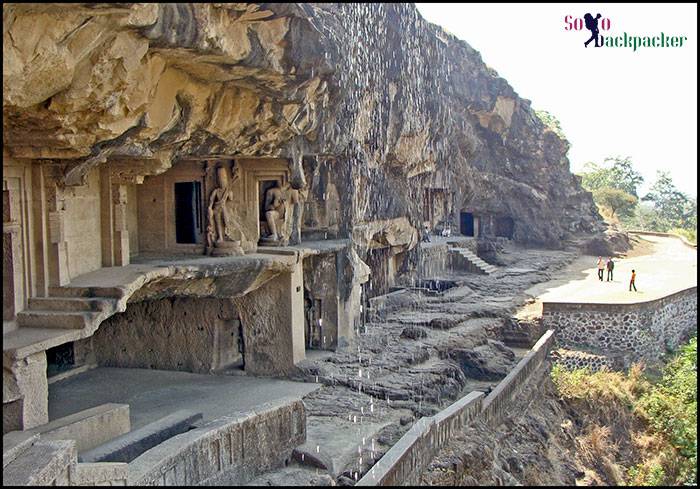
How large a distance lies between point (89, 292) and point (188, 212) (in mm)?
3938

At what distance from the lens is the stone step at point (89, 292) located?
376 inches

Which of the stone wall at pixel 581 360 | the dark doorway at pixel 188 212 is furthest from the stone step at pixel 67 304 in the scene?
the stone wall at pixel 581 360

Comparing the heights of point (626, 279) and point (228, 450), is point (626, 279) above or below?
above

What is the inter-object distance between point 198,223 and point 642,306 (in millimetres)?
11917

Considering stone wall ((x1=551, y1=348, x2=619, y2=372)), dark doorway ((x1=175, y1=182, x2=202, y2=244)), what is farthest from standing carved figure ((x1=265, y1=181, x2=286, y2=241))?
stone wall ((x1=551, y1=348, x2=619, y2=372))

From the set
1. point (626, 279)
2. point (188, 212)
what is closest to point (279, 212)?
point (188, 212)

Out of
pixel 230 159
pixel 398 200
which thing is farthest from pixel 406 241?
pixel 230 159

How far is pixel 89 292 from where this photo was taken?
31.4ft

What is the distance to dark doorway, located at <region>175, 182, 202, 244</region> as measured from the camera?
13062mm

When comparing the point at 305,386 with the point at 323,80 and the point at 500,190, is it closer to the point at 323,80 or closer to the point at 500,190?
the point at 323,80

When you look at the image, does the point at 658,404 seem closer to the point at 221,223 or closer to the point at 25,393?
the point at 221,223

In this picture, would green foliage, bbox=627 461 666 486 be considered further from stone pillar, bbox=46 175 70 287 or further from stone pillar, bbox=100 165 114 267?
stone pillar, bbox=46 175 70 287

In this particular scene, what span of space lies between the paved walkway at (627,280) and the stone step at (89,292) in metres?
13.1

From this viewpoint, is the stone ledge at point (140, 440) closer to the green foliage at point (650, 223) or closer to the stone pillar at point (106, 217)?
the stone pillar at point (106, 217)
